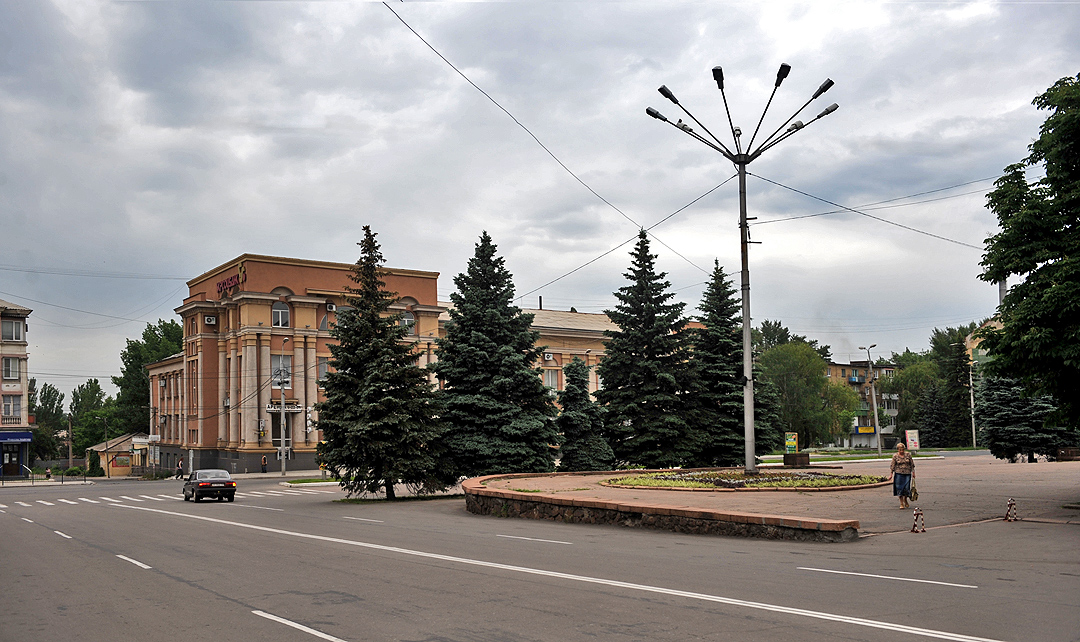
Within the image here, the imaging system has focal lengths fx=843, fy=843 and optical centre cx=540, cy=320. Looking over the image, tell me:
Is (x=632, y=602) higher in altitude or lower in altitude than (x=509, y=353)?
lower

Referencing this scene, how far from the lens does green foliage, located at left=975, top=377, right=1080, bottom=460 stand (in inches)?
1833

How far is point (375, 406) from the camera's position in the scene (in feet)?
95.9

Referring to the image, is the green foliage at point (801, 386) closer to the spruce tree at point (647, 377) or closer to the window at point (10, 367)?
the spruce tree at point (647, 377)

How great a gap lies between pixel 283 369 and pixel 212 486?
29888 mm

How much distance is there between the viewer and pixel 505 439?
3125 centimetres

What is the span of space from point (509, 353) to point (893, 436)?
96222 mm

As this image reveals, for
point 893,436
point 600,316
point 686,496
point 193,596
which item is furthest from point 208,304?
point 893,436

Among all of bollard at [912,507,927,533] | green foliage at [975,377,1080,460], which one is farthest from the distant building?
bollard at [912,507,927,533]

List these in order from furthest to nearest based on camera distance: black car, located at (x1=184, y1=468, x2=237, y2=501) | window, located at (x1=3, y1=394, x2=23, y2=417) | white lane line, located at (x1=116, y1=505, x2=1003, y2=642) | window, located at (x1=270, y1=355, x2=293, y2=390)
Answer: window, located at (x1=3, y1=394, x2=23, y2=417) → window, located at (x1=270, y1=355, x2=293, y2=390) → black car, located at (x1=184, y1=468, x2=237, y2=501) → white lane line, located at (x1=116, y1=505, x2=1003, y2=642)

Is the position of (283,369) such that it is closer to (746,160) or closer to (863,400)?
(746,160)

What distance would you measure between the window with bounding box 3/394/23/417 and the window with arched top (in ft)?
105

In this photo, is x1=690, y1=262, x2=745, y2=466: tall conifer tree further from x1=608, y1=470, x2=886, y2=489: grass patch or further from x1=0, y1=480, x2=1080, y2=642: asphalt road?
x1=0, y1=480, x2=1080, y2=642: asphalt road

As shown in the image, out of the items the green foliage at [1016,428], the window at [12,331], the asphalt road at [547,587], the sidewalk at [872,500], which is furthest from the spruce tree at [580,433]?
the window at [12,331]

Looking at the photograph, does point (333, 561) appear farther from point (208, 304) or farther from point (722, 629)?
point (208, 304)
